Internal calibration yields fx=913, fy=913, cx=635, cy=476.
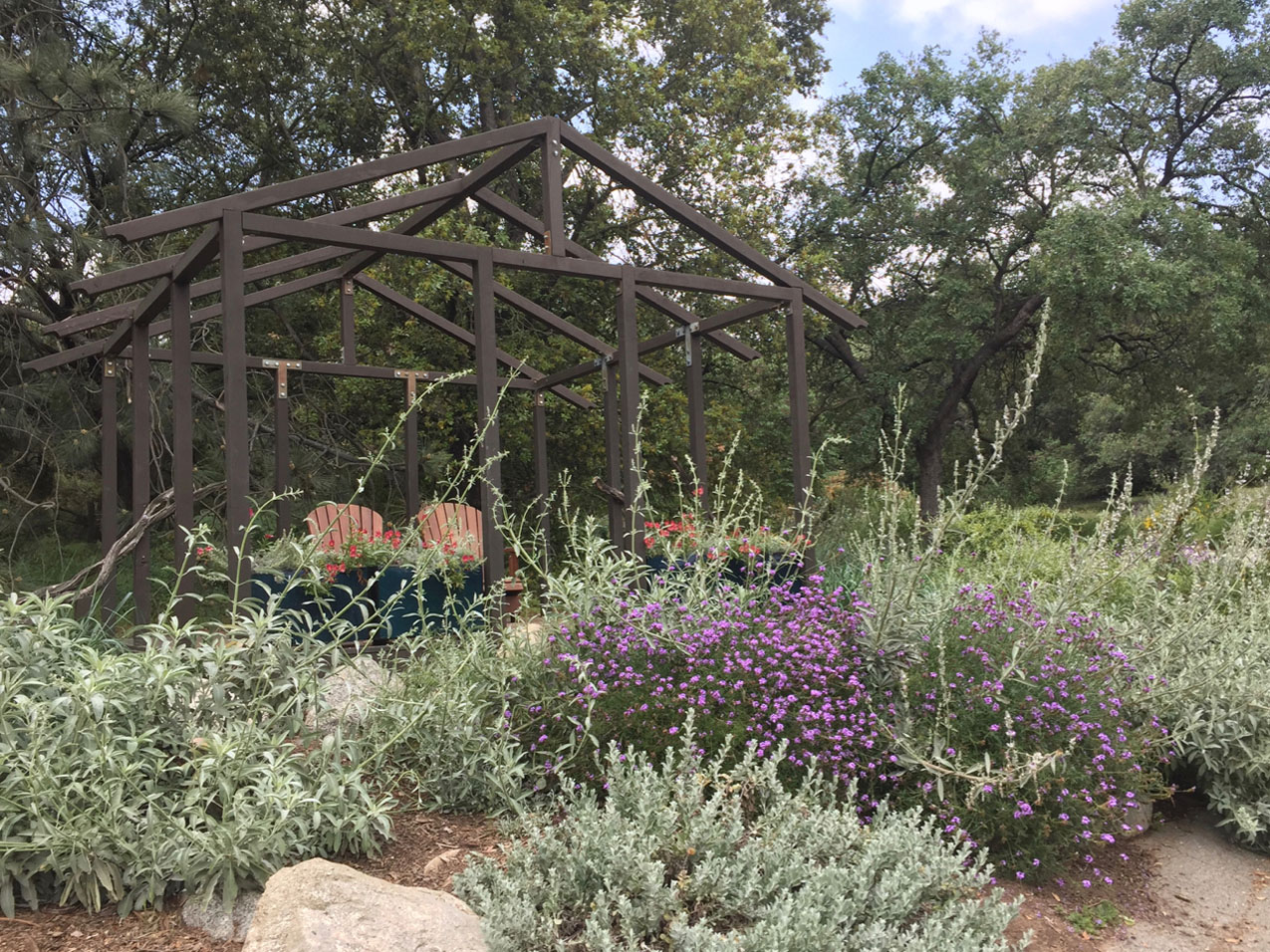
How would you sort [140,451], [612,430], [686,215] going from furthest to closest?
[612,430] < [140,451] < [686,215]

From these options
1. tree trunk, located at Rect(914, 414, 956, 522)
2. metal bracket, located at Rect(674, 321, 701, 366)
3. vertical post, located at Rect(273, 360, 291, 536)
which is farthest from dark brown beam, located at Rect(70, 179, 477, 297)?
tree trunk, located at Rect(914, 414, 956, 522)

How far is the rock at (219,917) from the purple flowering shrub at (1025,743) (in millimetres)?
1844

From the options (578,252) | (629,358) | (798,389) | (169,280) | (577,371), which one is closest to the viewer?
(169,280)

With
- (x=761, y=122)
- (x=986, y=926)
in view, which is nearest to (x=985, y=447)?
(x=761, y=122)

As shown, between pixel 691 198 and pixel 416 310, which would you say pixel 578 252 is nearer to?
pixel 416 310

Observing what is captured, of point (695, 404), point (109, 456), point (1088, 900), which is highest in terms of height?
point (695, 404)

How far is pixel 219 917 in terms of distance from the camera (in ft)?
7.00

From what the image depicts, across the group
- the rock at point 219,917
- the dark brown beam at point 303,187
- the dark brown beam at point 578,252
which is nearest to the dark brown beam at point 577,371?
the dark brown beam at point 578,252

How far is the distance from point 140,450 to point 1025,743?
503 cm

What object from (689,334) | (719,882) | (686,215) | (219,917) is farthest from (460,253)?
(719,882)

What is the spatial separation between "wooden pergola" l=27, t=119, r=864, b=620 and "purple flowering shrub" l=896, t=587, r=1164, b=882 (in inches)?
69.2

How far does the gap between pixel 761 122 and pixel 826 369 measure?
5514mm

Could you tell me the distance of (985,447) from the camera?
19.0 m

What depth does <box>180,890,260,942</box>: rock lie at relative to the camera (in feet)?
6.90
